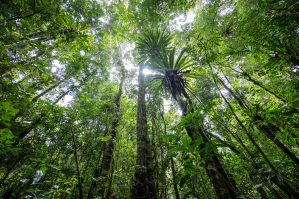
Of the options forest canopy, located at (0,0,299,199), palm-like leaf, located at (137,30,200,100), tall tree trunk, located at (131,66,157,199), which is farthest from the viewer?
palm-like leaf, located at (137,30,200,100)

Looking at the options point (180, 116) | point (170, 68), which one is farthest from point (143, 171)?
point (170, 68)

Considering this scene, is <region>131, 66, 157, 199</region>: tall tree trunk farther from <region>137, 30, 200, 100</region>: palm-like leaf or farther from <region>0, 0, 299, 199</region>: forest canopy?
<region>137, 30, 200, 100</region>: palm-like leaf

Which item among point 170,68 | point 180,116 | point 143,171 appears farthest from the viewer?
point 170,68

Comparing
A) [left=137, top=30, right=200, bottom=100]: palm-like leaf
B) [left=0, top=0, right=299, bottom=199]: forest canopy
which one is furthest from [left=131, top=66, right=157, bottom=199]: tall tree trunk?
[left=137, top=30, right=200, bottom=100]: palm-like leaf

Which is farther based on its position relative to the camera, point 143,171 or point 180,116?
point 143,171

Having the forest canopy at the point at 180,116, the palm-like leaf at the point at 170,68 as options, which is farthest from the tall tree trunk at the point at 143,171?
the palm-like leaf at the point at 170,68

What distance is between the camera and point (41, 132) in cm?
266

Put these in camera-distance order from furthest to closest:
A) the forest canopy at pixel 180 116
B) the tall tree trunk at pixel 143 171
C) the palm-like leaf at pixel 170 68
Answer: the palm-like leaf at pixel 170 68, the tall tree trunk at pixel 143 171, the forest canopy at pixel 180 116

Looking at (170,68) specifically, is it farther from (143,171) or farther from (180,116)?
(143,171)

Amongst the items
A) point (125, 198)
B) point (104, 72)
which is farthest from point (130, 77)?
point (125, 198)

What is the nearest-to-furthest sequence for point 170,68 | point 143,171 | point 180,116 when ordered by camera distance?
point 180,116 < point 143,171 < point 170,68

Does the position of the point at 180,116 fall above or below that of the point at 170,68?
below

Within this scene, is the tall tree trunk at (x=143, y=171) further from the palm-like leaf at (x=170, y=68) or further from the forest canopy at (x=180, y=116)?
the palm-like leaf at (x=170, y=68)

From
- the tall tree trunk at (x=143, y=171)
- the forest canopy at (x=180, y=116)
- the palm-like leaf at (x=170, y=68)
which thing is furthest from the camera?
the palm-like leaf at (x=170, y=68)
